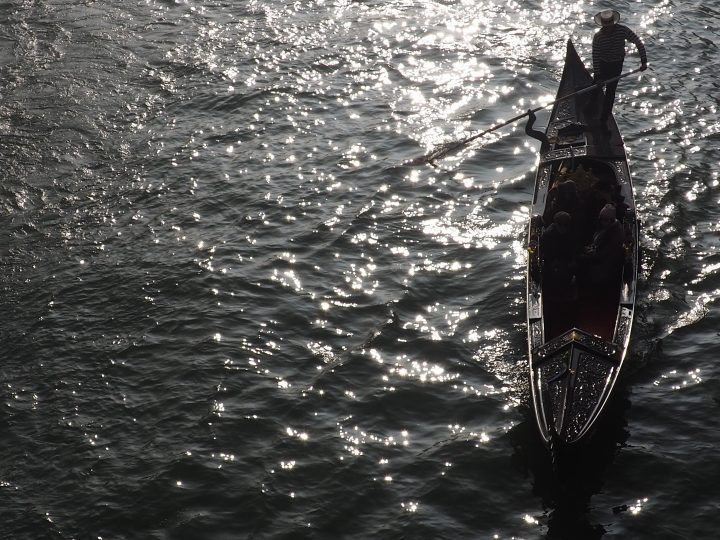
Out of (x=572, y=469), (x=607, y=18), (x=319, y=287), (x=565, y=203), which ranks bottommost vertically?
(x=572, y=469)

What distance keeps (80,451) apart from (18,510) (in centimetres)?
111

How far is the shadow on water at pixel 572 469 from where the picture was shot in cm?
985

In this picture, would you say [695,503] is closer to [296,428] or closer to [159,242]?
[296,428]

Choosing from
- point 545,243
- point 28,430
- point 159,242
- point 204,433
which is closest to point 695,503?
point 545,243

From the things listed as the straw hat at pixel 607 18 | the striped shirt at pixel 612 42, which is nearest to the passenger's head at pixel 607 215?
the striped shirt at pixel 612 42

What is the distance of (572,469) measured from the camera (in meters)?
10.2

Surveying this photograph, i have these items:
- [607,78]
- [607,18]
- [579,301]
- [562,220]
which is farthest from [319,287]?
[607,18]

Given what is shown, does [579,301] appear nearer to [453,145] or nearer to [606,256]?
[606,256]

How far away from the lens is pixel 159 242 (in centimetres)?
1566

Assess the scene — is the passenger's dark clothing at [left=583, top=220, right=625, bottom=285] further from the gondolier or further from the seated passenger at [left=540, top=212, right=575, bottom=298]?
the gondolier

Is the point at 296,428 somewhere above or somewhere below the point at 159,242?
below

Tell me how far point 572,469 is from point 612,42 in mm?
9366

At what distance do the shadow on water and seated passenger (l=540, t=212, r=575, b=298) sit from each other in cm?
A: 178

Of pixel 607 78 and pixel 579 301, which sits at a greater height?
pixel 607 78
